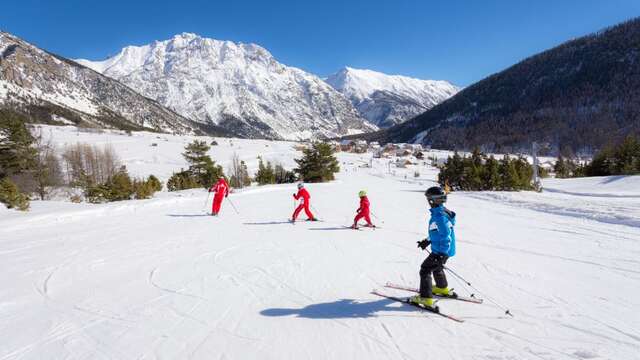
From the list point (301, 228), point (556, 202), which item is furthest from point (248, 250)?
point (556, 202)

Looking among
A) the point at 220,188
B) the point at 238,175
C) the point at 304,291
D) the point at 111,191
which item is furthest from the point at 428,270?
the point at 238,175

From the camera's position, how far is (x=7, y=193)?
15.9 meters

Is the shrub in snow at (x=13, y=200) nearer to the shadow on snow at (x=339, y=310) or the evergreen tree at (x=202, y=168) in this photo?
the shadow on snow at (x=339, y=310)

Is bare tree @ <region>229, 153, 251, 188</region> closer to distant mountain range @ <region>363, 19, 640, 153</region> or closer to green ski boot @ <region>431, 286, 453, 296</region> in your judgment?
green ski boot @ <region>431, 286, 453, 296</region>

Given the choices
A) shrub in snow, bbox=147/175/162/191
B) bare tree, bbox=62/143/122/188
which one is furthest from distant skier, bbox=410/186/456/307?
bare tree, bbox=62/143/122/188

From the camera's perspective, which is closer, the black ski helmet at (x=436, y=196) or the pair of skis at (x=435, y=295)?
the pair of skis at (x=435, y=295)

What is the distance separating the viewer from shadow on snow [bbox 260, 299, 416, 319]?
16.4ft

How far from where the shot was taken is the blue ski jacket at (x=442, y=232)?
200 inches

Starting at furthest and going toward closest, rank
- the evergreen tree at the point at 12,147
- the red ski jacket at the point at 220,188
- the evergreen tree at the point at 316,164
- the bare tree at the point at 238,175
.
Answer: the bare tree at the point at 238,175
the evergreen tree at the point at 316,164
the evergreen tree at the point at 12,147
the red ski jacket at the point at 220,188

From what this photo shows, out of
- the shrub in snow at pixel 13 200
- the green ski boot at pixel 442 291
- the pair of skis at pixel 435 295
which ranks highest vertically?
the shrub in snow at pixel 13 200

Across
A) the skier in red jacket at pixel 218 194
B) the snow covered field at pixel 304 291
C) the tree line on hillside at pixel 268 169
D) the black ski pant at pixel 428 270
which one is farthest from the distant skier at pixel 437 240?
the tree line on hillside at pixel 268 169

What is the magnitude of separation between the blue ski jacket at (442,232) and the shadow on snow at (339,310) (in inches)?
38.0

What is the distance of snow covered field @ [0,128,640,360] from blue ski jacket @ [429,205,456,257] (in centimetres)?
87

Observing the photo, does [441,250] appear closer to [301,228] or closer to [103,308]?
[103,308]
